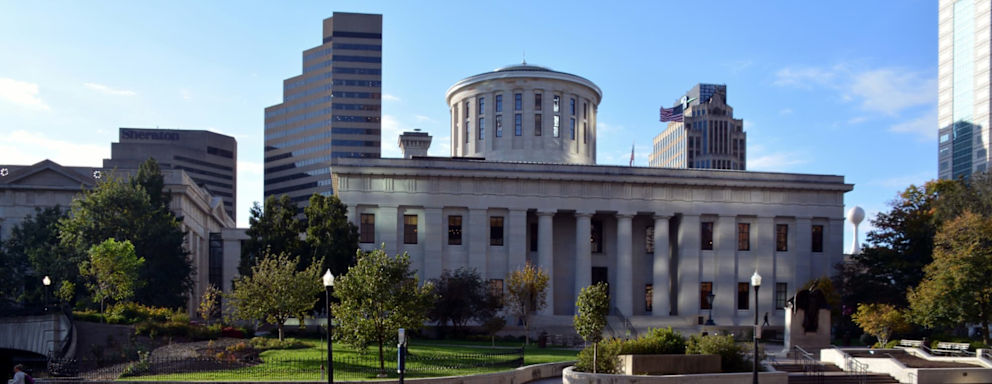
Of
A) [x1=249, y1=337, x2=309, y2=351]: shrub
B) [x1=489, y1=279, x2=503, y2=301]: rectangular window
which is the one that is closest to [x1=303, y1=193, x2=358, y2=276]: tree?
[x1=249, y1=337, x2=309, y2=351]: shrub

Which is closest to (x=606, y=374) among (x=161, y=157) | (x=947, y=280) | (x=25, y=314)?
(x=947, y=280)

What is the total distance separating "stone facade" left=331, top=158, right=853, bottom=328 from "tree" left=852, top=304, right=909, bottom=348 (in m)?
15.8

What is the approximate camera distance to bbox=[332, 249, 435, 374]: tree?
32.8m

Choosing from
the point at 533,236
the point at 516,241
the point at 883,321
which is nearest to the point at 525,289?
the point at 516,241

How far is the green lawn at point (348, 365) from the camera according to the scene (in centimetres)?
3069

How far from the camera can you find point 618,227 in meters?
63.6

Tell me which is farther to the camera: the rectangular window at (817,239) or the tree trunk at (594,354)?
the rectangular window at (817,239)

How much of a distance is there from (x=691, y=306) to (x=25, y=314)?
44341mm

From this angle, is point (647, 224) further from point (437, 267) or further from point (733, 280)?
point (437, 267)

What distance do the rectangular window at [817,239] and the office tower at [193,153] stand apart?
4720 inches

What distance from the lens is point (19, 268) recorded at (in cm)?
5491

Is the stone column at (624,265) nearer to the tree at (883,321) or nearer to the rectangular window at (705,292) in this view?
the rectangular window at (705,292)

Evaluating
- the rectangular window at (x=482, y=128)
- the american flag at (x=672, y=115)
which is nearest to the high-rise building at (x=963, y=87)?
the american flag at (x=672, y=115)

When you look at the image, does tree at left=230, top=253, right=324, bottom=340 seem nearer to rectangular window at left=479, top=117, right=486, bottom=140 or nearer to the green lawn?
the green lawn
